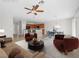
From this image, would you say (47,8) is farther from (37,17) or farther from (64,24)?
(64,24)

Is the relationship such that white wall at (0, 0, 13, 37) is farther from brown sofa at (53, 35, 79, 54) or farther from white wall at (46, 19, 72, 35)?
brown sofa at (53, 35, 79, 54)

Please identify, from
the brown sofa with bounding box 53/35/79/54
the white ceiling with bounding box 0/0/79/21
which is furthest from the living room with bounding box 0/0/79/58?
the brown sofa with bounding box 53/35/79/54

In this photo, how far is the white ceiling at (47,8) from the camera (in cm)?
133

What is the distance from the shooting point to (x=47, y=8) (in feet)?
4.72

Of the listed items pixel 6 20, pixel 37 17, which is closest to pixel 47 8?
pixel 37 17

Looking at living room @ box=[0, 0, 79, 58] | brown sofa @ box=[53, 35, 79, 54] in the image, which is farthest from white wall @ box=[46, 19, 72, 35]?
brown sofa @ box=[53, 35, 79, 54]

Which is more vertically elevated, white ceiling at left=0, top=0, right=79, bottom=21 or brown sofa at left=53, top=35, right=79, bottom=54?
white ceiling at left=0, top=0, right=79, bottom=21

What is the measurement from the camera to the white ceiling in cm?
133

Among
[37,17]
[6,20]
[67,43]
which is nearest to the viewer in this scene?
[6,20]

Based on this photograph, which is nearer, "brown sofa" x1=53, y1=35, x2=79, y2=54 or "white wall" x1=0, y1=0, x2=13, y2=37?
"white wall" x1=0, y1=0, x2=13, y2=37

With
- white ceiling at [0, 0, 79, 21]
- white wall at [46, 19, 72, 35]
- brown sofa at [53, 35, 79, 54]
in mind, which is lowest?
brown sofa at [53, 35, 79, 54]

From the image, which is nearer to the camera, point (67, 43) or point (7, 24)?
point (7, 24)

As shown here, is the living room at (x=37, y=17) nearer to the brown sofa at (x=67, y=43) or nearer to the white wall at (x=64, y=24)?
the white wall at (x=64, y=24)

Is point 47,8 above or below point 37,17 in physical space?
above
